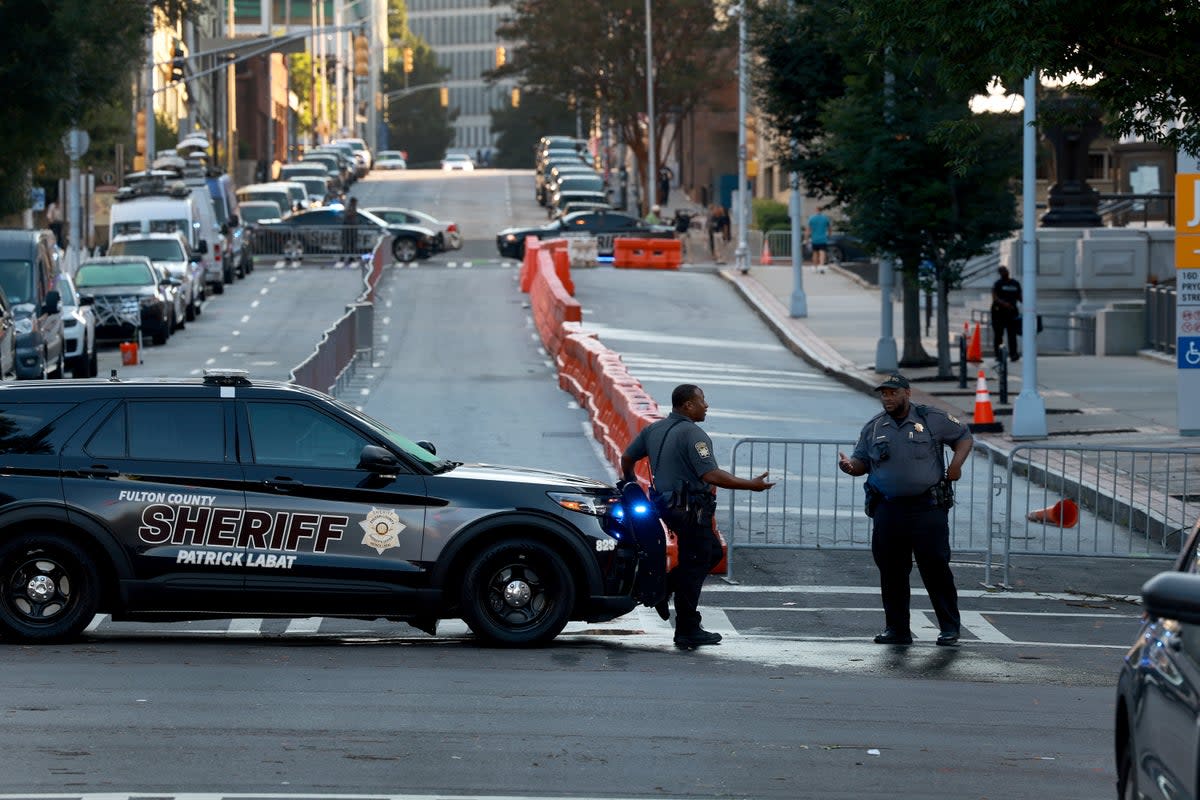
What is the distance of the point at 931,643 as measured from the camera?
12.6 metres

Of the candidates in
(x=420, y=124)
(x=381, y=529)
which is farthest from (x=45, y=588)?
(x=420, y=124)

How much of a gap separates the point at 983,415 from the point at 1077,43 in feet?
32.8

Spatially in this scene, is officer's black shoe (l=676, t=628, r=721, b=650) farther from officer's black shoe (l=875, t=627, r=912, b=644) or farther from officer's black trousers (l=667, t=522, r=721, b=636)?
officer's black shoe (l=875, t=627, r=912, b=644)

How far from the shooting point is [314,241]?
192 ft

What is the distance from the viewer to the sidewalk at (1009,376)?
81.7 ft

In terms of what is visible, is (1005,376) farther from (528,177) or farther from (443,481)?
(528,177)

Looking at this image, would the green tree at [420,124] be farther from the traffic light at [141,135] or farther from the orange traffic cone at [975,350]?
the orange traffic cone at [975,350]

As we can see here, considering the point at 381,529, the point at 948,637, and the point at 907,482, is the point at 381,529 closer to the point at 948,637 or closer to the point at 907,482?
the point at 907,482

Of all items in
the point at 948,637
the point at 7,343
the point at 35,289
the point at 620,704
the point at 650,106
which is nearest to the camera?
the point at 620,704

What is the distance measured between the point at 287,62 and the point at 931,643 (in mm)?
128447

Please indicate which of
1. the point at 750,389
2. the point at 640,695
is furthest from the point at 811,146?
the point at 640,695

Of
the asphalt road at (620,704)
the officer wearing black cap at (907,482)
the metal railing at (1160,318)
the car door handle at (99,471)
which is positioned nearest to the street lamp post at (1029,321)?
the asphalt road at (620,704)

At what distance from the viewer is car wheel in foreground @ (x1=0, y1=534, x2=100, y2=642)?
11398 mm

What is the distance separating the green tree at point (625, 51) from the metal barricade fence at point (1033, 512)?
62229mm
